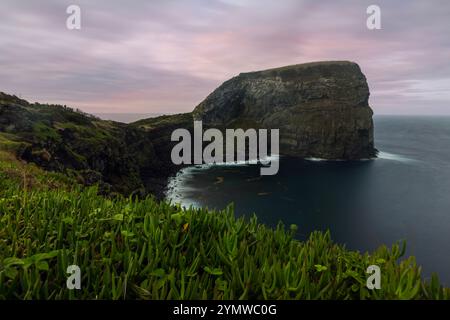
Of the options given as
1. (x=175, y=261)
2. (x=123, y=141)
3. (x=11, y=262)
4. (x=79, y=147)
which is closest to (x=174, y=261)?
(x=175, y=261)

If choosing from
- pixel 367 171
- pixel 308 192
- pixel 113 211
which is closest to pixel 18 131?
pixel 113 211

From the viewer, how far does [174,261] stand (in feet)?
13.8

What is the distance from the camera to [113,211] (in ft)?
19.5

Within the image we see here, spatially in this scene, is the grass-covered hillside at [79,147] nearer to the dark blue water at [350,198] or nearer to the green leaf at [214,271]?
the dark blue water at [350,198]

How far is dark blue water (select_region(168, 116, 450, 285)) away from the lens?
63844mm

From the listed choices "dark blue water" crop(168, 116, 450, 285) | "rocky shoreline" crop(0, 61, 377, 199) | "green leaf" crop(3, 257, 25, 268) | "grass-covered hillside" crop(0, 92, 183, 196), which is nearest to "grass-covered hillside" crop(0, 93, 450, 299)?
"green leaf" crop(3, 257, 25, 268)

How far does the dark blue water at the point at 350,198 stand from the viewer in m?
63.8

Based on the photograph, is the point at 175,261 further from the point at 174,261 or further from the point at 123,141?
the point at 123,141

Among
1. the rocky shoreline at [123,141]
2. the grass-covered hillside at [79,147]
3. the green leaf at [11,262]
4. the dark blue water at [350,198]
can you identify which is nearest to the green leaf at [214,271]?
the green leaf at [11,262]

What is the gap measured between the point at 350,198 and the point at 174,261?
98.9m

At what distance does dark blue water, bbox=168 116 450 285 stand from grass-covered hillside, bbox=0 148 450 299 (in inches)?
1842

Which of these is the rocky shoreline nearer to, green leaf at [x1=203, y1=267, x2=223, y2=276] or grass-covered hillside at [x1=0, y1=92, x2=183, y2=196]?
grass-covered hillside at [x1=0, y1=92, x2=183, y2=196]
